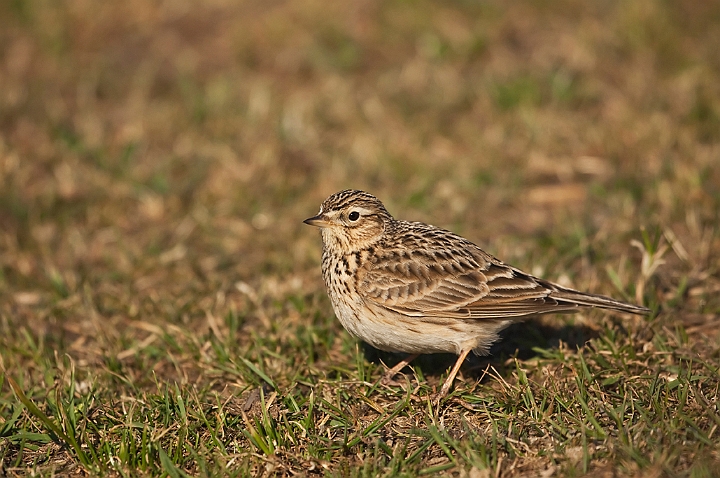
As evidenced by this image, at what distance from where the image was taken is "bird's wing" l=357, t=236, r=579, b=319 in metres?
5.68

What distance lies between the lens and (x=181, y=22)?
→ 40.1ft

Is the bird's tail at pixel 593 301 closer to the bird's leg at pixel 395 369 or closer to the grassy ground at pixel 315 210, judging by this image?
the grassy ground at pixel 315 210

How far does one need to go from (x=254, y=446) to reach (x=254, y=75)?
710cm

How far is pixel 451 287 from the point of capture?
5805 mm

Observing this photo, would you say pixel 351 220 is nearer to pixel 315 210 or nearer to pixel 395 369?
pixel 395 369

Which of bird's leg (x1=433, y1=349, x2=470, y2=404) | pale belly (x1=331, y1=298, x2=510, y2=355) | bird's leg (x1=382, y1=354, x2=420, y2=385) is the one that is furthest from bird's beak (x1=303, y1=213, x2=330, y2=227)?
bird's leg (x1=433, y1=349, x2=470, y2=404)

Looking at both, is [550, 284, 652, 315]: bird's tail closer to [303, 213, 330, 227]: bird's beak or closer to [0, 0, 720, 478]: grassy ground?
[0, 0, 720, 478]: grassy ground

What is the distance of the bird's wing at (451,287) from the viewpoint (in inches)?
223

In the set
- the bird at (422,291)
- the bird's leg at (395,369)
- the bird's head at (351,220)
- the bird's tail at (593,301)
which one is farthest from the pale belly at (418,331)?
the bird's head at (351,220)

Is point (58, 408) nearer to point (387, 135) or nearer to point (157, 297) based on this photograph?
point (157, 297)

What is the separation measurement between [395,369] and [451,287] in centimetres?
74

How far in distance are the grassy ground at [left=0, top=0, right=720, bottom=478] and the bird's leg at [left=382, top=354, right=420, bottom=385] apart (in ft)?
0.45

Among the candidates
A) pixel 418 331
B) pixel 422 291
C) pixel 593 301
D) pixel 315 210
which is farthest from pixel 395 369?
pixel 315 210

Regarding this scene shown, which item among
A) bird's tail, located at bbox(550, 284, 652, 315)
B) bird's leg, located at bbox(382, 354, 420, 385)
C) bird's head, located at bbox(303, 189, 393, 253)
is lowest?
bird's leg, located at bbox(382, 354, 420, 385)
